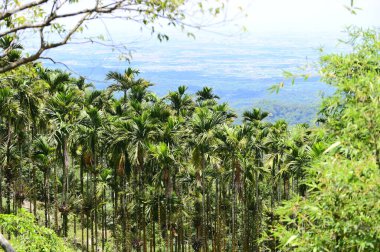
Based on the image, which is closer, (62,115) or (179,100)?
(62,115)

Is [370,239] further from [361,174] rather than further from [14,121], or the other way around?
[14,121]

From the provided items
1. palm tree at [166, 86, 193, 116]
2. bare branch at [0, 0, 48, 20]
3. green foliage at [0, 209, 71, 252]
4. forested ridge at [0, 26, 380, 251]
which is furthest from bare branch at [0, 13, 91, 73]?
palm tree at [166, 86, 193, 116]

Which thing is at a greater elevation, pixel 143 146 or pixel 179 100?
pixel 179 100

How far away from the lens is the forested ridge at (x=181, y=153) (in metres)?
7.59

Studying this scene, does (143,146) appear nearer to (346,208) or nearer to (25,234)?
(25,234)

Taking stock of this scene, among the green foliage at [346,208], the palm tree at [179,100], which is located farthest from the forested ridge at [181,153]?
the palm tree at [179,100]

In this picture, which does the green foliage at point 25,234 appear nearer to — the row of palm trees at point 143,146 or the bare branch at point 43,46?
the bare branch at point 43,46

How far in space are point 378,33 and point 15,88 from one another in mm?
29237

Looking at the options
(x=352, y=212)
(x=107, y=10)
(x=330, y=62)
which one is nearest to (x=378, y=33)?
(x=330, y=62)

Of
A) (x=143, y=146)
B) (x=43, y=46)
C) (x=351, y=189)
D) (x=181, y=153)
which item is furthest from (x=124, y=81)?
(x=351, y=189)

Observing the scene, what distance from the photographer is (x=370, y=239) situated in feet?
23.4

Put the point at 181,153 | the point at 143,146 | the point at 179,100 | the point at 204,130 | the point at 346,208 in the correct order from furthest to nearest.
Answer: the point at 179,100, the point at 181,153, the point at 204,130, the point at 143,146, the point at 346,208

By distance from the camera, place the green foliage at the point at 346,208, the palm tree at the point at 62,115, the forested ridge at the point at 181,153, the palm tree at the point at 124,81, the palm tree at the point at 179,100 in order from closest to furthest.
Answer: the green foliage at the point at 346,208, the forested ridge at the point at 181,153, the palm tree at the point at 62,115, the palm tree at the point at 179,100, the palm tree at the point at 124,81

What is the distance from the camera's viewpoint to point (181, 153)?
35.0 meters
